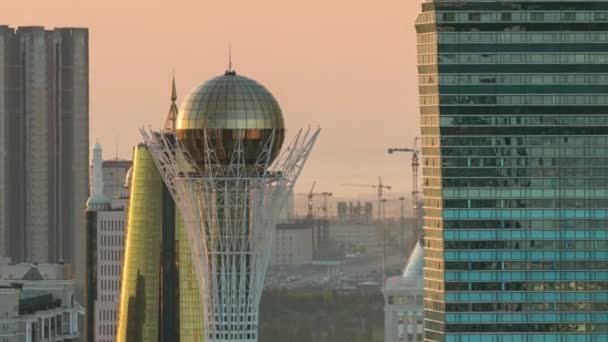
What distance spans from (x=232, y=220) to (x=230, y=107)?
210 inches

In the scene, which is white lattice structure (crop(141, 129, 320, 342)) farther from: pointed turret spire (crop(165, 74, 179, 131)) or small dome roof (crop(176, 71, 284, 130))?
pointed turret spire (crop(165, 74, 179, 131))

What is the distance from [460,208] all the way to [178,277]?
29.7 m

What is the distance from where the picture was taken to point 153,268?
613 ft

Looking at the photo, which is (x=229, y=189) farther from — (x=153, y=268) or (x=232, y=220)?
(x=153, y=268)

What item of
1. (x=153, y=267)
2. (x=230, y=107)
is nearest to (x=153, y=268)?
(x=153, y=267)

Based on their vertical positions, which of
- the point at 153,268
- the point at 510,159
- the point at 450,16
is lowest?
the point at 153,268

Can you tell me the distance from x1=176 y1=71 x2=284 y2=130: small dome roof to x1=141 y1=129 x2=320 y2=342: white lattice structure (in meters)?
0.91

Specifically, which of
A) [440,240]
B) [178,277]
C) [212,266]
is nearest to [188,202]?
[212,266]

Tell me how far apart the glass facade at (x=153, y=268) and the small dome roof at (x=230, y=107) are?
3797 cm

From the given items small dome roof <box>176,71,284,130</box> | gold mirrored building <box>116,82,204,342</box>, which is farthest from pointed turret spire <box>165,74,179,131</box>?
small dome roof <box>176,71,284,130</box>

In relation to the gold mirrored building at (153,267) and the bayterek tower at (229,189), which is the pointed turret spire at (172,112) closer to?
the gold mirrored building at (153,267)

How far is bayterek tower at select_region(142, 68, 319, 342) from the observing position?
141750 mm

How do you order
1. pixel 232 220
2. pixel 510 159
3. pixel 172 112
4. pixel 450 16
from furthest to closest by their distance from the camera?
pixel 172 112, pixel 510 159, pixel 450 16, pixel 232 220

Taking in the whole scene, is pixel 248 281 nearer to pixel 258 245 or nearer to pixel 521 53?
pixel 258 245
